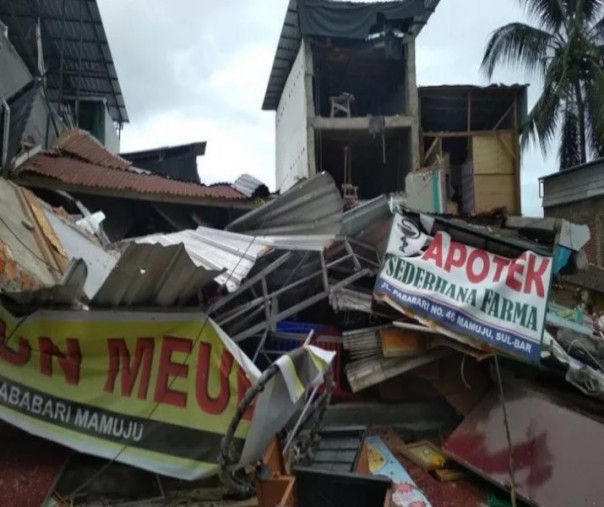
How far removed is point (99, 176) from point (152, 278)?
16.9 ft

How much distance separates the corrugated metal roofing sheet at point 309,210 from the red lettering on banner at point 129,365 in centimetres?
252

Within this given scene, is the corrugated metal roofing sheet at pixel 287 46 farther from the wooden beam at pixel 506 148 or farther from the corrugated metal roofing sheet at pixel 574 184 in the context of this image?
the corrugated metal roofing sheet at pixel 574 184

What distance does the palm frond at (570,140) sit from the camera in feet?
62.8

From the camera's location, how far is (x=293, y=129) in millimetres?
17875

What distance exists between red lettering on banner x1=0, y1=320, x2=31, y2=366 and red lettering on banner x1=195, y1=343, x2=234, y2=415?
130 cm

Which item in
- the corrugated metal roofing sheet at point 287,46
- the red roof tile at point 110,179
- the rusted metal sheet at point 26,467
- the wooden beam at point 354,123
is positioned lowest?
the rusted metal sheet at point 26,467

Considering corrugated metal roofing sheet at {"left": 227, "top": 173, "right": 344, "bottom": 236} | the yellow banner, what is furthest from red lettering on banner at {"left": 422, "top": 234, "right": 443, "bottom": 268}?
the yellow banner

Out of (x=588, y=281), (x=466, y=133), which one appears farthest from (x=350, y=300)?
(x=466, y=133)

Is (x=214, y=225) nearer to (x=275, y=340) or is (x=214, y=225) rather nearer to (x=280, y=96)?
(x=275, y=340)

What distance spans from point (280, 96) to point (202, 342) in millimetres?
17973

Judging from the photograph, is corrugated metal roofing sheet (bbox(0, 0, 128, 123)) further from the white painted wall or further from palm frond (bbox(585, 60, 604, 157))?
palm frond (bbox(585, 60, 604, 157))

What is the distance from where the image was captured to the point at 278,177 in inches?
878

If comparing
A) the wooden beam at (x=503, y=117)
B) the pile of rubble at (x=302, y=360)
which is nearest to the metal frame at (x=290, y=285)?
the pile of rubble at (x=302, y=360)

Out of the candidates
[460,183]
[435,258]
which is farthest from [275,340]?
[460,183]
